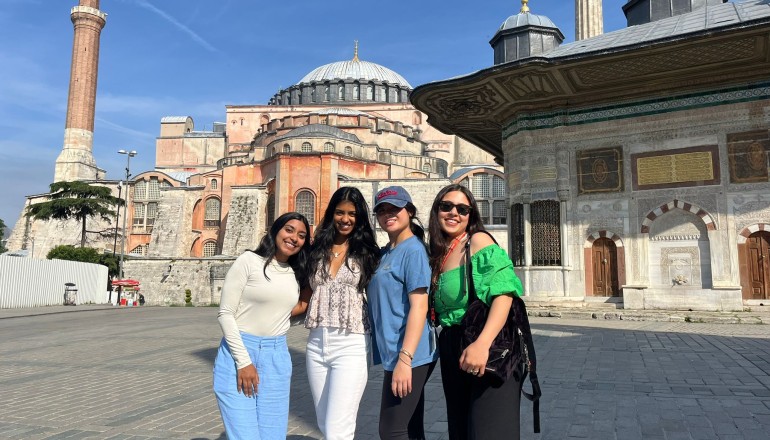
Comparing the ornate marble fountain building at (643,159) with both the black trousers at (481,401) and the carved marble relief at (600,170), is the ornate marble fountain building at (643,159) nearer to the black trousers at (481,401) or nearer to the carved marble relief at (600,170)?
the carved marble relief at (600,170)

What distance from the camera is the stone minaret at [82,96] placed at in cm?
3803

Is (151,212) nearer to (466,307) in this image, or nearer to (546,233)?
(546,233)

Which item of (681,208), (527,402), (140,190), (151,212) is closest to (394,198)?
(527,402)

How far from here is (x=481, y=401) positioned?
2166mm

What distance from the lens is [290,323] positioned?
→ 2834 millimetres

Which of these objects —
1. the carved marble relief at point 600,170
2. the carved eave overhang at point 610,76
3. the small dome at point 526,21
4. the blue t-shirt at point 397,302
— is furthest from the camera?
the small dome at point 526,21

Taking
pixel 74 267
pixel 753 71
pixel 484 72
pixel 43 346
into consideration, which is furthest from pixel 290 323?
pixel 74 267

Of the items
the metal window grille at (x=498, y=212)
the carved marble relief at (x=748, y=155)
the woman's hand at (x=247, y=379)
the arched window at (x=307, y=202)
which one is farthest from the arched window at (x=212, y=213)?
the woman's hand at (x=247, y=379)

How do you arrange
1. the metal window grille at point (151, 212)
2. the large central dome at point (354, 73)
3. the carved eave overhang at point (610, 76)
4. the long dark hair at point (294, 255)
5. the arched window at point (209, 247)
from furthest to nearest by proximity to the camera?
the large central dome at point (354, 73) < the metal window grille at point (151, 212) < the arched window at point (209, 247) < the carved eave overhang at point (610, 76) < the long dark hair at point (294, 255)

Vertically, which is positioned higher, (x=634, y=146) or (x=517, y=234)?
(x=634, y=146)

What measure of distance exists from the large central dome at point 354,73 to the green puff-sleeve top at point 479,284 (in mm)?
49792

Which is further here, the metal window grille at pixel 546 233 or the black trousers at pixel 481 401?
the metal window grille at pixel 546 233

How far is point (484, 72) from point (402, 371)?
11.3 metres

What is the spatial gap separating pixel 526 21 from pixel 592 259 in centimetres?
929
